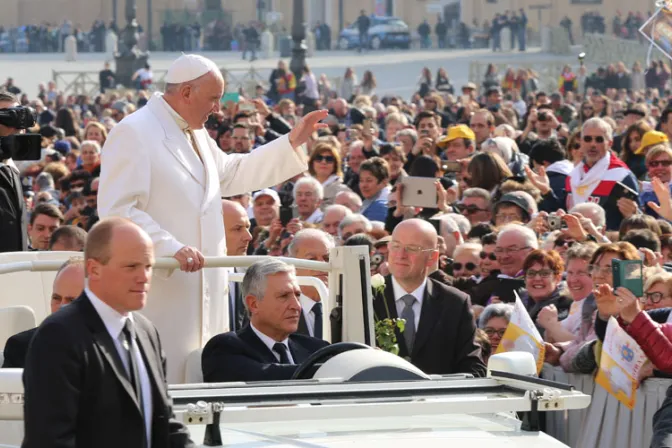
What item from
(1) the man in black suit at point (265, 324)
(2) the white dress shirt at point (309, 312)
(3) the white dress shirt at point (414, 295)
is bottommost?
(2) the white dress shirt at point (309, 312)

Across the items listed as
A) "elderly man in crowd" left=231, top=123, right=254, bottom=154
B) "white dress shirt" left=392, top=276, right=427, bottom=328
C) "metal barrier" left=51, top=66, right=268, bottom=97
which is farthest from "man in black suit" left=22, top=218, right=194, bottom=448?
"metal barrier" left=51, top=66, right=268, bottom=97

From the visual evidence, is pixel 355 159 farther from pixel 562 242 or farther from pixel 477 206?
pixel 562 242

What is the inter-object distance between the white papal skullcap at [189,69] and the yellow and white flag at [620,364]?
2.38m

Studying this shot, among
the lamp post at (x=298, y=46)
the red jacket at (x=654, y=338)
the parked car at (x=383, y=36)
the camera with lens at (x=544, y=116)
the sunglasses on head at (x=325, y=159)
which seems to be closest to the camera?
the red jacket at (x=654, y=338)

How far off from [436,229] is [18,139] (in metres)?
3.76

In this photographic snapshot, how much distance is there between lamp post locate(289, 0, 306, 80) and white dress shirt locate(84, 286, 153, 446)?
3589 centimetres

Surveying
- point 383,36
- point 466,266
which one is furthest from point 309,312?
point 383,36

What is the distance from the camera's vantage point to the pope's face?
24.6 feet

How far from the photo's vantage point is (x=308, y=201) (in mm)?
13586

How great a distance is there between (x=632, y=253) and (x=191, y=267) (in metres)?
3.02

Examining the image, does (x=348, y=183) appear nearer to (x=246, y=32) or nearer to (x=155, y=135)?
(x=155, y=135)

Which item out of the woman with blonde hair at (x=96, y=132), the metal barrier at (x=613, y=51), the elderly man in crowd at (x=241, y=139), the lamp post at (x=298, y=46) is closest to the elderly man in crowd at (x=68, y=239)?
the elderly man in crowd at (x=241, y=139)

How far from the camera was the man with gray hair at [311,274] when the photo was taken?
8.69m

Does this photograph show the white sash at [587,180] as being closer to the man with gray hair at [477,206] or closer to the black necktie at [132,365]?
the man with gray hair at [477,206]
